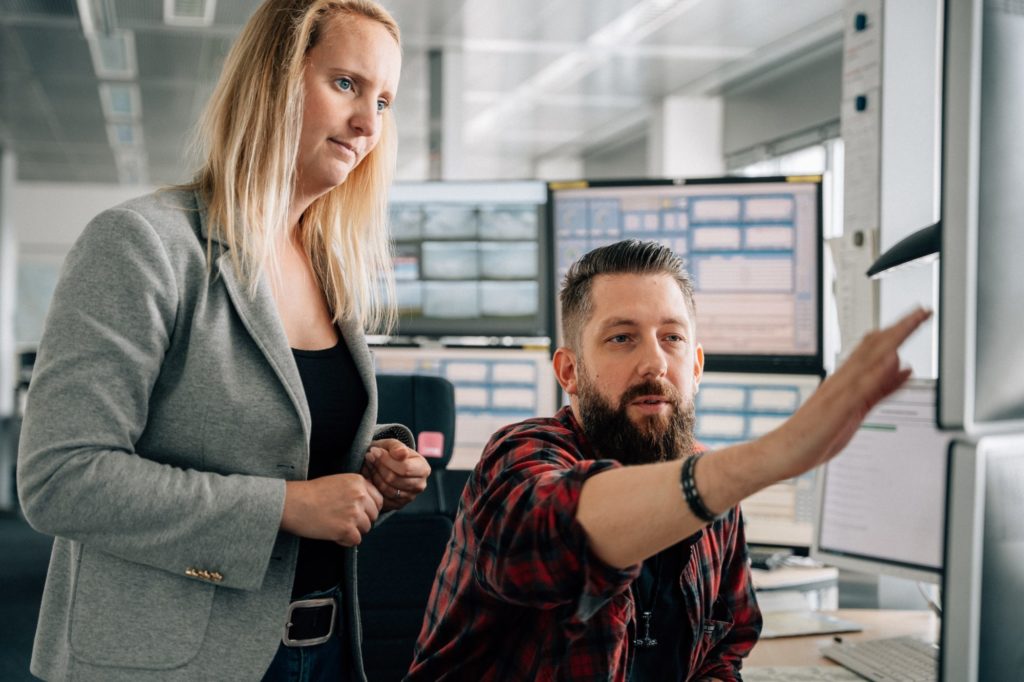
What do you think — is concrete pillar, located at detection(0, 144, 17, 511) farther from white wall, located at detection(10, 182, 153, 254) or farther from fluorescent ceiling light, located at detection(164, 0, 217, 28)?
fluorescent ceiling light, located at detection(164, 0, 217, 28)

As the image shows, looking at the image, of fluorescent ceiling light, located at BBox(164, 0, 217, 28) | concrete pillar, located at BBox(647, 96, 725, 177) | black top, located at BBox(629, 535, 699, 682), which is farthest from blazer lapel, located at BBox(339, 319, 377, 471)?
concrete pillar, located at BBox(647, 96, 725, 177)

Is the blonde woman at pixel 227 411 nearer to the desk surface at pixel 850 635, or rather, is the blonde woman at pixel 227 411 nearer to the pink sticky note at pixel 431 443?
the pink sticky note at pixel 431 443

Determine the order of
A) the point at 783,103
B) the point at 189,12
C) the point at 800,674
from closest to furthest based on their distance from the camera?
the point at 800,674 → the point at 189,12 → the point at 783,103

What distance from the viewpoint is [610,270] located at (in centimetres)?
112

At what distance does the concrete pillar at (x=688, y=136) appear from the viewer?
327 inches

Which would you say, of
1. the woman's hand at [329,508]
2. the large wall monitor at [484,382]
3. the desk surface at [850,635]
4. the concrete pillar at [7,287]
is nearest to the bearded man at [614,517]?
the woman's hand at [329,508]

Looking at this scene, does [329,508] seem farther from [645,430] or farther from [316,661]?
[645,430]

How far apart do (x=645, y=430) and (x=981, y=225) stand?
18.9 inches

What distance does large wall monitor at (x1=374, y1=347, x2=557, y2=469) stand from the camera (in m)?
2.32

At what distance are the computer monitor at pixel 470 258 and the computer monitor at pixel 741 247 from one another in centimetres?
19

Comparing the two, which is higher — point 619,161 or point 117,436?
point 619,161

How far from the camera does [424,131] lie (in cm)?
945

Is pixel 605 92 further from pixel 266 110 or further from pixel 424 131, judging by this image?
pixel 266 110

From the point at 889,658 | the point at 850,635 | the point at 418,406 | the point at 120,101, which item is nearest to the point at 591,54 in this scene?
the point at 120,101
